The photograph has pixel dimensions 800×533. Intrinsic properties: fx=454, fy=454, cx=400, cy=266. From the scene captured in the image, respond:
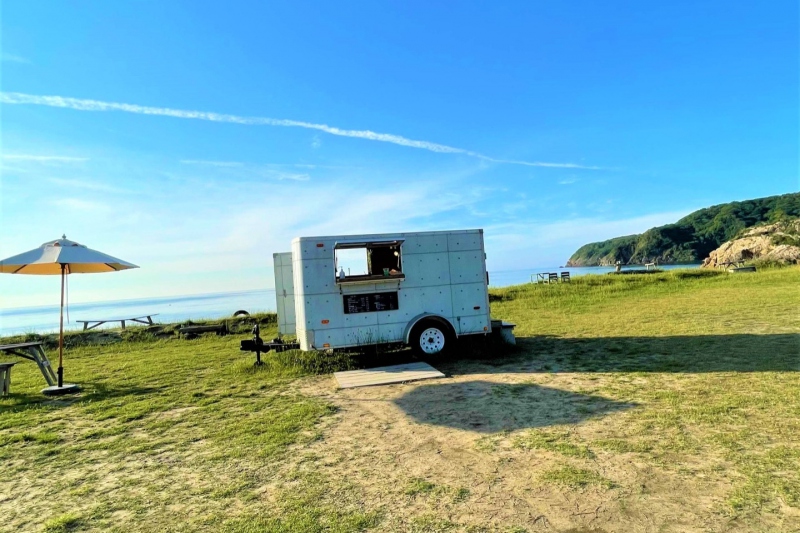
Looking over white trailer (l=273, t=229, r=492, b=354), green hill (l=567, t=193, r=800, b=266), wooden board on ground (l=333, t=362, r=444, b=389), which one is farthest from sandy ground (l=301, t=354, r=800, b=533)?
green hill (l=567, t=193, r=800, b=266)

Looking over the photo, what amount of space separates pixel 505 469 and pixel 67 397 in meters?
6.91

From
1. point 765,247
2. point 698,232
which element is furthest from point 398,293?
point 698,232

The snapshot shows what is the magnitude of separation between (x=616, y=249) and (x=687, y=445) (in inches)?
4105

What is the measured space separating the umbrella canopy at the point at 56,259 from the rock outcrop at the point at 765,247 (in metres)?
45.1

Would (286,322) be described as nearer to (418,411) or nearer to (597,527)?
(418,411)

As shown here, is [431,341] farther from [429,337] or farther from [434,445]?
[434,445]

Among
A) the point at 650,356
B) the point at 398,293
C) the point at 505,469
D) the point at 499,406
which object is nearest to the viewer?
the point at 505,469

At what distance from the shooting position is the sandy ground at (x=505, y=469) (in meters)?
2.81

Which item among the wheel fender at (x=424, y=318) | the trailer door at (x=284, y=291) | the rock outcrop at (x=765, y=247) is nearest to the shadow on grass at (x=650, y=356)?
the wheel fender at (x=424, y=318)

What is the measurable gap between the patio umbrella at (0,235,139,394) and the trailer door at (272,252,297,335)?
2.64m

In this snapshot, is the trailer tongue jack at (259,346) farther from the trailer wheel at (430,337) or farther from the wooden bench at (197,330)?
the wooden bench at (197,330)

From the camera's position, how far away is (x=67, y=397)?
7.02 meters

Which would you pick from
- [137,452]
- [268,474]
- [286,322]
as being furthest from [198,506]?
[286,322]

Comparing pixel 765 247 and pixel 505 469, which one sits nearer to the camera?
pixel 505 469
